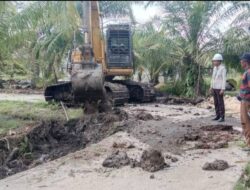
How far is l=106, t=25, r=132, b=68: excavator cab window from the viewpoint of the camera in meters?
18.9

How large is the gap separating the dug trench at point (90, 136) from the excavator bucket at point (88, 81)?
95cm

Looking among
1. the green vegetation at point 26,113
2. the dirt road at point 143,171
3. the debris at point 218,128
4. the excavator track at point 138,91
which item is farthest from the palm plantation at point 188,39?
the dirt road at point 143,171

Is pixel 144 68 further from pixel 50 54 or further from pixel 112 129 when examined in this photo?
pixel 112 129

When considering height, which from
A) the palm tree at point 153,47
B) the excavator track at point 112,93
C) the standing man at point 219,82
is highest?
the palm tree at point 153,47

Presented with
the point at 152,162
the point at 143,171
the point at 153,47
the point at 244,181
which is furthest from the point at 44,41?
the point at 244,181

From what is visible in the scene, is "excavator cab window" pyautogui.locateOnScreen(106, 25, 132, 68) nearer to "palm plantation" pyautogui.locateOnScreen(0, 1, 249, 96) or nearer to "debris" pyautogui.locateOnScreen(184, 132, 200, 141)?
"palm plantation" pyautogui.locateOnScreen(0, 1, 249, 96)

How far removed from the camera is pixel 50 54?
2897 cm

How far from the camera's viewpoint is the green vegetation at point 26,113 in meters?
13.3

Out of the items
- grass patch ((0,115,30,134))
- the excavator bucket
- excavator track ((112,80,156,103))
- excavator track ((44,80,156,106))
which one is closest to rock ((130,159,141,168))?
grass patch ((0,115,30,134))

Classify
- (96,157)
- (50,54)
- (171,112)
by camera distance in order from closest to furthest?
(96,157)
(171,112)
(50,54)

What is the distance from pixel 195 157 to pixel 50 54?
70.0 ft

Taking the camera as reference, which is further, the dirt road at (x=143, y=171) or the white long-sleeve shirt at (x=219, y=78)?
the white long-sleeve shirt at (x=219, y=78)

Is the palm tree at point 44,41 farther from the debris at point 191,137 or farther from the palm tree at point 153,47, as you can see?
the debris at point 191,137

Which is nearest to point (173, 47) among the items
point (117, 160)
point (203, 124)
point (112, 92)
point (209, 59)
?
point (209, 59)
